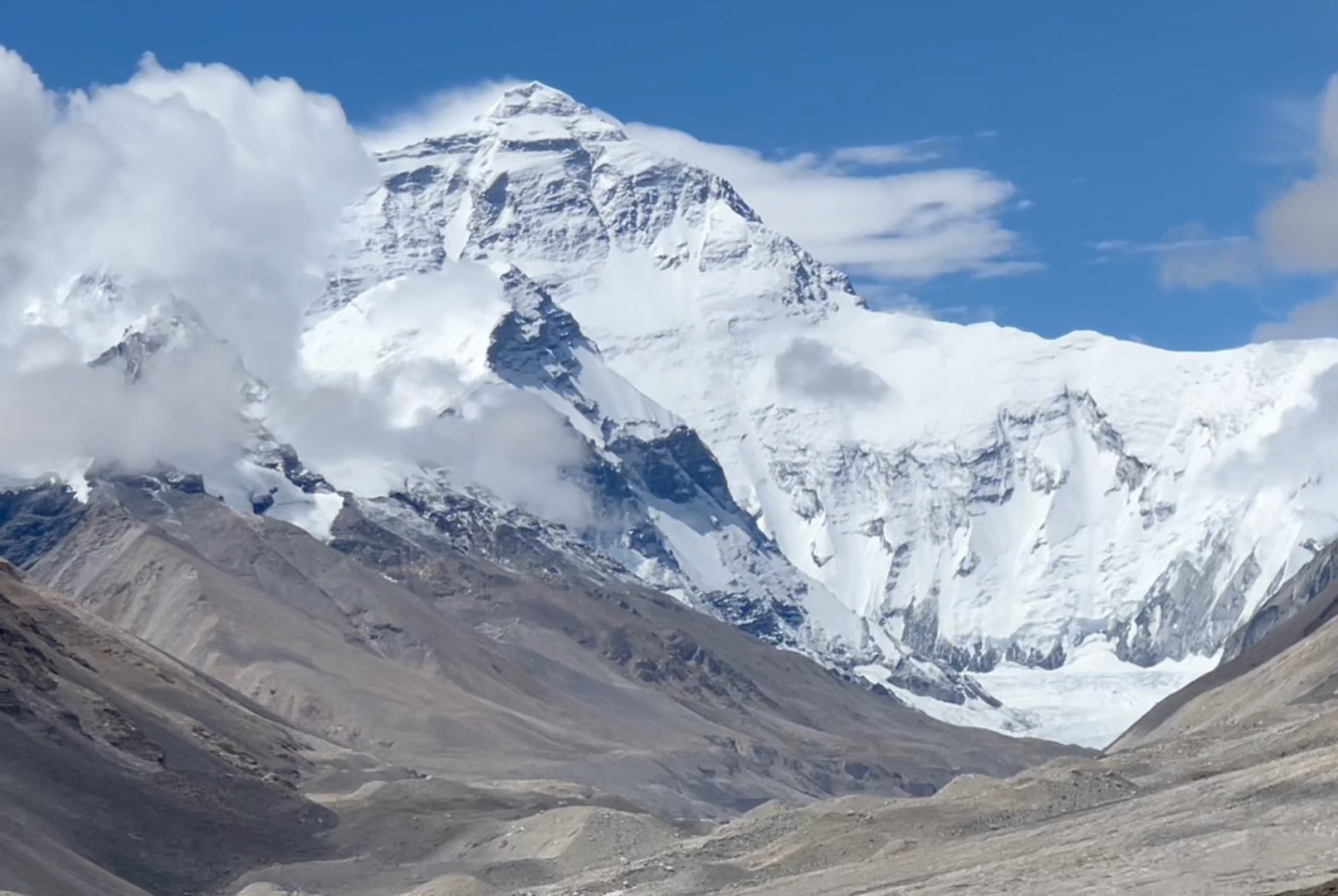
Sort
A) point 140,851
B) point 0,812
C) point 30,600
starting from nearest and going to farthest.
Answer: point 0,812
point 140,851
point 30,600

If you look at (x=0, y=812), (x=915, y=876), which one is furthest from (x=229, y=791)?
(x=915, y=876)

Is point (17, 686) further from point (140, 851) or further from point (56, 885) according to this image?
point (56, 885)

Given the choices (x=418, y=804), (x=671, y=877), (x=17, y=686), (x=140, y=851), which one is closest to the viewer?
(x=671, y=877)

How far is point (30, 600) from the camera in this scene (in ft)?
641

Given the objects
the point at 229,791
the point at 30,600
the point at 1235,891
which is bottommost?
the point at 1235,891

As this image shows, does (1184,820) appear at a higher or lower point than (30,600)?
lower

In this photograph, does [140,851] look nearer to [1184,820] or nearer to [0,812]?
[0,812]

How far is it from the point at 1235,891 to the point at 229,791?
104m

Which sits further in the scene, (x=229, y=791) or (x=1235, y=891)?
(x=229, y=791)

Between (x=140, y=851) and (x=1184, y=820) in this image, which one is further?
(x=140, y=851)

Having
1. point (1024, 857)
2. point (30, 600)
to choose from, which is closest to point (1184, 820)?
point (1024, 857)

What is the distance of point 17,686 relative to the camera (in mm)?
160250

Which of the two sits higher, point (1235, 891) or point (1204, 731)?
point (1204, 731)

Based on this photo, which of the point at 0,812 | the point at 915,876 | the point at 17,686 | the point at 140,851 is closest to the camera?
the point at 915,876
